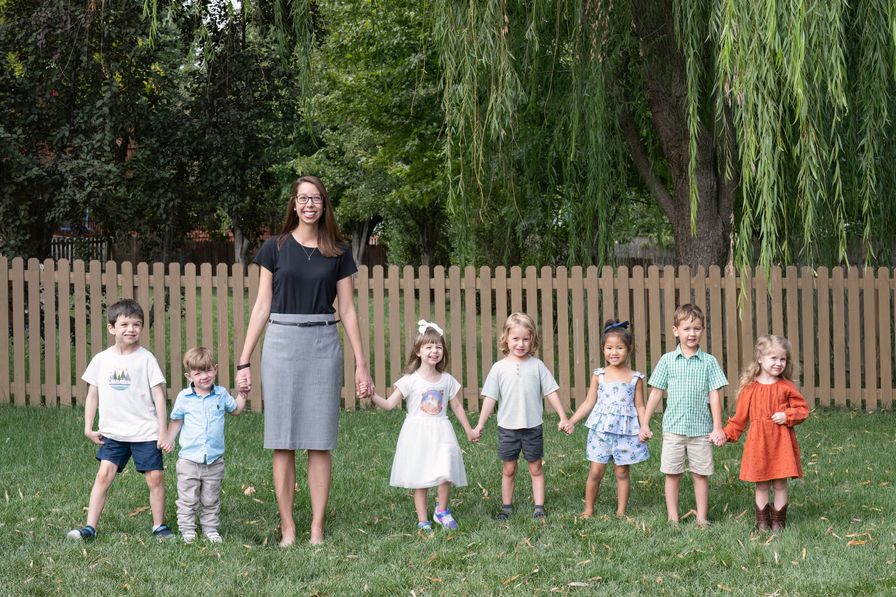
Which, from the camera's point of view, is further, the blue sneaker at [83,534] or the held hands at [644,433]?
the held hands at [644,433]

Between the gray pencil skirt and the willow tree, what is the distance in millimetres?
2427

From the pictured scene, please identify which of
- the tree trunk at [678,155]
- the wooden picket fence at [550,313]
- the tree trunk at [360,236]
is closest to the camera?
the tree trunk at [678,155]

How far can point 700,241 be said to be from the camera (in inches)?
398

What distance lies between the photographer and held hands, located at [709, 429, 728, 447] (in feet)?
18.3

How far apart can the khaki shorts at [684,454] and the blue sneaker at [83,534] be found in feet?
9.68

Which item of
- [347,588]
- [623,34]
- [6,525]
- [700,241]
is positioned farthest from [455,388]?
[700,241]

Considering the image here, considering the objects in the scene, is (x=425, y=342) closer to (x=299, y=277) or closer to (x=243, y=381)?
(x=299, y=277)

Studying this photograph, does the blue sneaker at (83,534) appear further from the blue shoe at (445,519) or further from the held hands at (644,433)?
the held hands at (644,433)

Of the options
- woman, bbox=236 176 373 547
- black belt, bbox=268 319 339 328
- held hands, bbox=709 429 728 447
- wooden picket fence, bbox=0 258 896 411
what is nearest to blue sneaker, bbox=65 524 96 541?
woman, bbox=236 176 373 547

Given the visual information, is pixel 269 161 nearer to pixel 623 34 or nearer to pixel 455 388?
pixel 623 34

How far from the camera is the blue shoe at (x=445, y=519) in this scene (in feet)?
18.8

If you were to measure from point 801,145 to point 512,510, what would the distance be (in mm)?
2688

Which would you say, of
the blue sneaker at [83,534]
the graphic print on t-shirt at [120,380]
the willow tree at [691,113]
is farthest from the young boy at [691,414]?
the blue sneaker at [83,534]

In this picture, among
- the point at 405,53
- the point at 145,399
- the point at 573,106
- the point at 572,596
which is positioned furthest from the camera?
the point at 405,53
